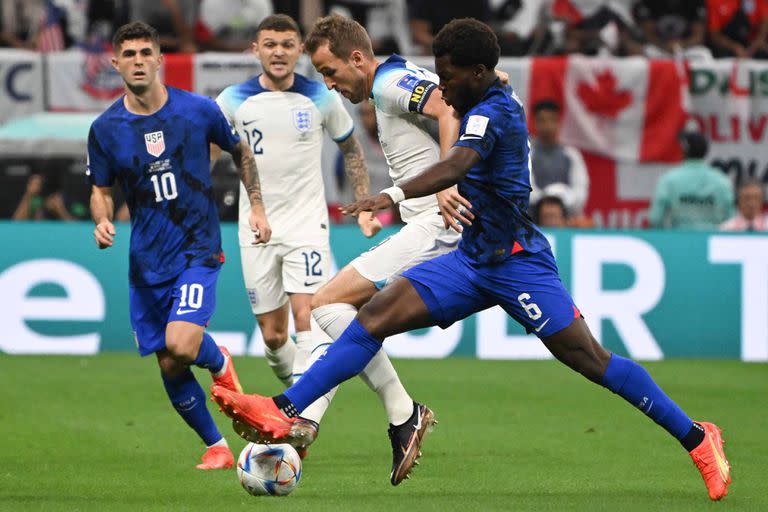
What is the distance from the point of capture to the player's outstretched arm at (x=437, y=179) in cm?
643

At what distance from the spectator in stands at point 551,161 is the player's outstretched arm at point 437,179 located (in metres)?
8.99

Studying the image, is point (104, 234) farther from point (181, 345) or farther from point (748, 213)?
point (748, 213)

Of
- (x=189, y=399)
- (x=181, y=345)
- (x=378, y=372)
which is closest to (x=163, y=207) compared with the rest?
(x=181, y=345)

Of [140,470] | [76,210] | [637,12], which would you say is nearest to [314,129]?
[140,470]

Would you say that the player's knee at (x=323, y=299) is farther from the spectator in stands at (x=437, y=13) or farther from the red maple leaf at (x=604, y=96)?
the spectator in stands at (x=437, y=13)

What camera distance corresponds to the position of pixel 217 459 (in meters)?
8.29

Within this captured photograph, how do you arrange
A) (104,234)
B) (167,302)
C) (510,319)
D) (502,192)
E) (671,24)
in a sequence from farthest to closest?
(671,24), (510,319), (167,302), (104,234), (502,192)

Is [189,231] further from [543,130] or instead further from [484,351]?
[543,130]

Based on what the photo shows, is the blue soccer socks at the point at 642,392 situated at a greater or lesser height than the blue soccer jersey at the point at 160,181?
lesser

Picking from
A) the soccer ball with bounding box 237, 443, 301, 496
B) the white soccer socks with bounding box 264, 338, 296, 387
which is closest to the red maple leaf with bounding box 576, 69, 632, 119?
the white soccer socks with bounding box 264, 338, 296, 387

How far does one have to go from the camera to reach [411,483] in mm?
7719

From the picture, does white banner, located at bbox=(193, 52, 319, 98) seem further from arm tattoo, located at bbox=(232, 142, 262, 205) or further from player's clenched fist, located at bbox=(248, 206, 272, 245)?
player's clenched fist, located at bbox=(248, 206, 272, 245)

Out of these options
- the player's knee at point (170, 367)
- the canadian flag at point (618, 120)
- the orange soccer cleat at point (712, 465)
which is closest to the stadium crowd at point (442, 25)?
the canadian flag at point (618, 120)

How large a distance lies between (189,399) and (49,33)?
394 inches
